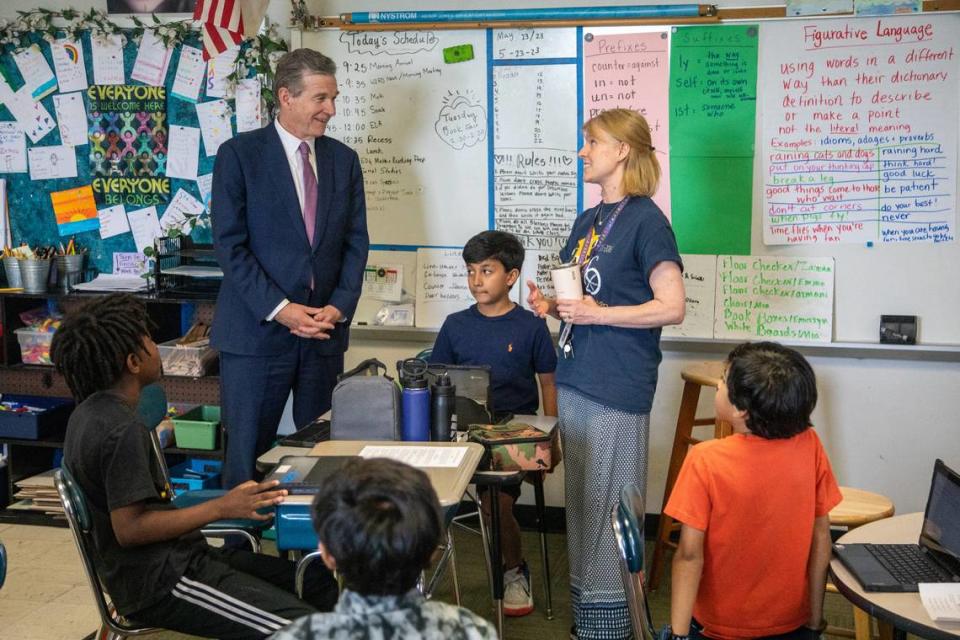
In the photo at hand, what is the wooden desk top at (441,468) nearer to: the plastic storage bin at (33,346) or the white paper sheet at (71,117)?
the plastic storage bin at (33,346)

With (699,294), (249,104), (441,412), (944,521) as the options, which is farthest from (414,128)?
(944,521)

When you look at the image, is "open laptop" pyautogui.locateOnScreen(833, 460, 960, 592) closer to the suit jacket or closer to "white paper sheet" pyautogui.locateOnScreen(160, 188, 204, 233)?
the suit jacket

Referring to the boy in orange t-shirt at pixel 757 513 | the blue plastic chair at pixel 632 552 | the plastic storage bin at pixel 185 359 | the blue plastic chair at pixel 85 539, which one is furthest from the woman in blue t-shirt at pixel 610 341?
the plastic storage bin at pixel 185 359

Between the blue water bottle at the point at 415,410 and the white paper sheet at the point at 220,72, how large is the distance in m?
2.10

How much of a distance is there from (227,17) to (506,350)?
1725 millimetres

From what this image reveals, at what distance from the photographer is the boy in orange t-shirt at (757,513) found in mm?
2000

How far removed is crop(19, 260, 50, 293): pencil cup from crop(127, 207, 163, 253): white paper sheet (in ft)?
1.19

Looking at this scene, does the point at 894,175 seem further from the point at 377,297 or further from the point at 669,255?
the point at 377,297

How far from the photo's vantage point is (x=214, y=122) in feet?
13.7

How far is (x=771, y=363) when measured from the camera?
201cm

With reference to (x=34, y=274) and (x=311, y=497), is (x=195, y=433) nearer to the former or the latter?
(x=34, y=274)

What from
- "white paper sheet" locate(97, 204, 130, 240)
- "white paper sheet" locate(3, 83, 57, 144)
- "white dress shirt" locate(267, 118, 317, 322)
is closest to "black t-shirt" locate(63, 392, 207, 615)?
"white dress shirt" locate(267, 118, 317, 322)

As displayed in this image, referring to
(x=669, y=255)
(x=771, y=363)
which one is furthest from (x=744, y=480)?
(x=669, y=255)

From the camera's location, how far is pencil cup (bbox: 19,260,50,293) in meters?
4.14
